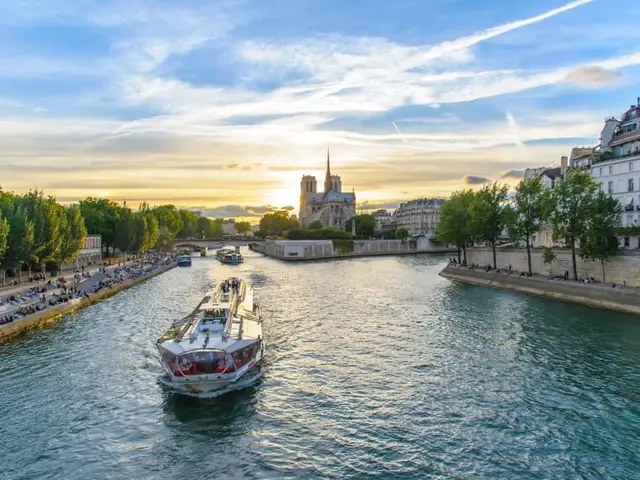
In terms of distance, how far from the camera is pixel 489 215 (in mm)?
73500

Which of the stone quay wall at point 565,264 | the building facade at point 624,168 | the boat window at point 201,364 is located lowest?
the boat window at point 201,364

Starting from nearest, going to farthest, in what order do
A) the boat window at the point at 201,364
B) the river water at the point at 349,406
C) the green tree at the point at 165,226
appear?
1. the river water at the point at 349,406
2. the boat window at the point at 201,364
3. the green tree at the point at 165,226

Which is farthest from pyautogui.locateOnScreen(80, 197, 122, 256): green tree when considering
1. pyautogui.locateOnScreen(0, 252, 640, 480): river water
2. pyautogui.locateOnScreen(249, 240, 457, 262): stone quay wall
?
pyautogui.locateOnScreen(0, 252, 640, 480): river water

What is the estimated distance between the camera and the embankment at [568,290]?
4500cm

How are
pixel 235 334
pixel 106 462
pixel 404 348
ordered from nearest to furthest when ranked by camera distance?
1. pixel 106 462
2. pixel 235 334
3. pixel 404 348

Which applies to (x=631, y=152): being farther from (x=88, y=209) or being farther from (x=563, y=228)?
(x=88, y=209)

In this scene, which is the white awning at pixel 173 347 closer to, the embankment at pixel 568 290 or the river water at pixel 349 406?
the river water at pixel 349 406

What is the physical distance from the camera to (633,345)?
3300 centimetres

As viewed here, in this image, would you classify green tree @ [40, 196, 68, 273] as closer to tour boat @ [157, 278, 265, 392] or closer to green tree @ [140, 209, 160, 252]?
tour boat @ [157, 278, 265, 392]

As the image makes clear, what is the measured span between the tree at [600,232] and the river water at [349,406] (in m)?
12.3

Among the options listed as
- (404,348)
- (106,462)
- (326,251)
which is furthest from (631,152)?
(326,251)

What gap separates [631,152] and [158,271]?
257 ft

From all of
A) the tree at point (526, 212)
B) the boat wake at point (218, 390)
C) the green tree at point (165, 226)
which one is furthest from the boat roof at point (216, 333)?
the green tree at point (165, 226)

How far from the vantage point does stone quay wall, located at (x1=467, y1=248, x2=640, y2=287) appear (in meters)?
50.8
